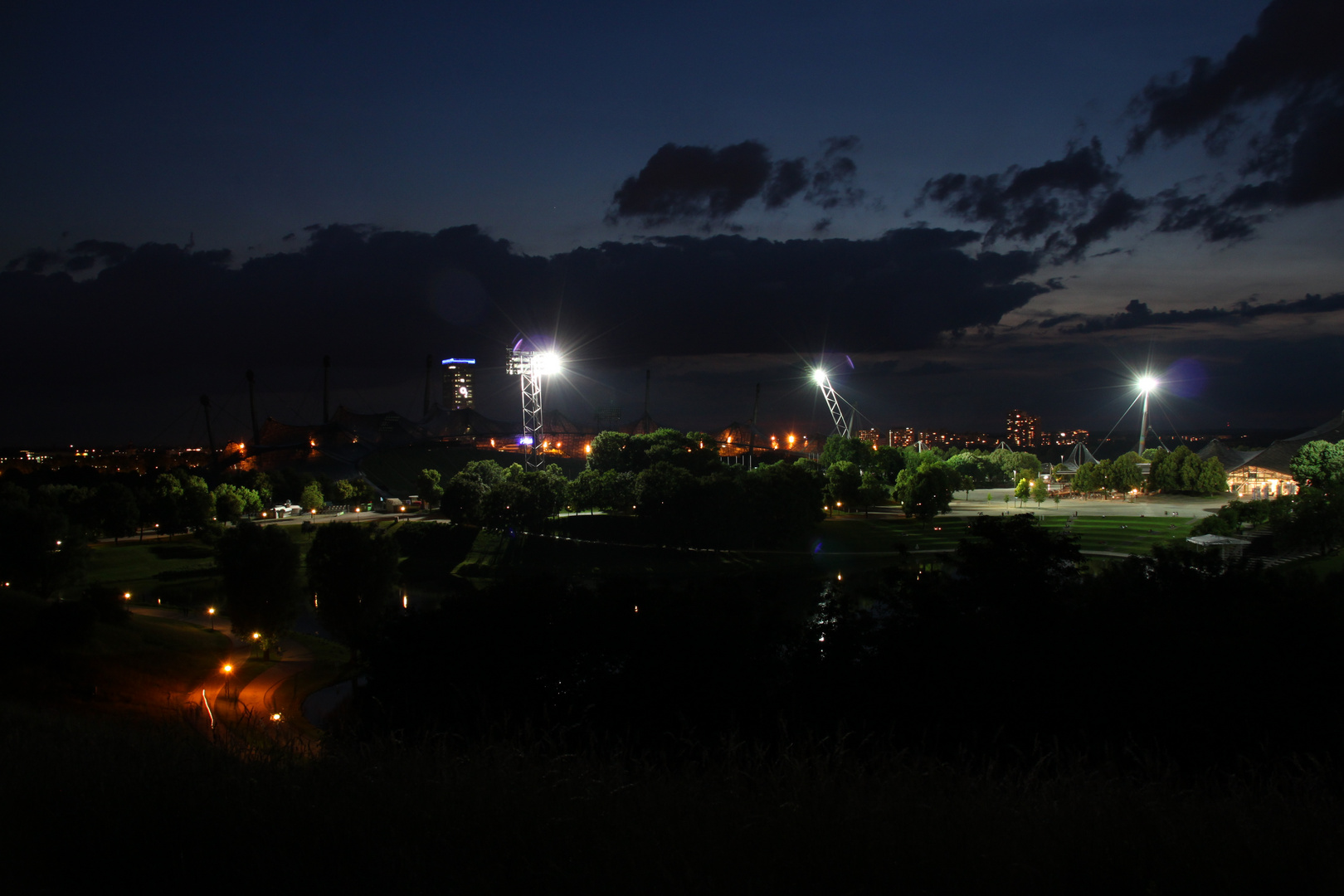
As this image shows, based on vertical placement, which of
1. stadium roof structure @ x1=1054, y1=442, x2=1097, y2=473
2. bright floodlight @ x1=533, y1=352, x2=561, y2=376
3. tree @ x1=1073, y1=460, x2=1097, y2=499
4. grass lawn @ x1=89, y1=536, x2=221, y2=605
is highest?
bright floodlight @ x1=533, y1=352, x2=561, y2=376

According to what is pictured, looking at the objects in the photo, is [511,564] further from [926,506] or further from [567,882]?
[567,882]

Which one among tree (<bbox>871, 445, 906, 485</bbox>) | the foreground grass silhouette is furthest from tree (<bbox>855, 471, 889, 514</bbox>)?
the foreground grass silhouette

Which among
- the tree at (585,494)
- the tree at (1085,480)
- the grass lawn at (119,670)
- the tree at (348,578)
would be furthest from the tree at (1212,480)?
the grass lawn at (119,670)

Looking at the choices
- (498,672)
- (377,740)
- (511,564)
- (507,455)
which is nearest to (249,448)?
(507,455)

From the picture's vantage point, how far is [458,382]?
14525 cm

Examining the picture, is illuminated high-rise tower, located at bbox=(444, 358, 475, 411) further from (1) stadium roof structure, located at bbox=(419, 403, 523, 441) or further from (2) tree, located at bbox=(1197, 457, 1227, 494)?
(2) tree, located at bbox=(1197, 457, 1227, 494)

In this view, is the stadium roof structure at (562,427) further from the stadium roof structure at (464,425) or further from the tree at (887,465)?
the tree at (887,465)

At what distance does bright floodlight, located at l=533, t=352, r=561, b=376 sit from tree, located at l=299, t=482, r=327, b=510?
19099 mm

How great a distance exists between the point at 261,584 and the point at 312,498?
3264cm

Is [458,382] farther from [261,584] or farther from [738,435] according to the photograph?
[261,584]

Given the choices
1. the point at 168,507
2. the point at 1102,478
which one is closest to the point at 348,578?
the point at 168,507

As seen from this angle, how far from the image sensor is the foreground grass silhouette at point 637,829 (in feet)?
9.87

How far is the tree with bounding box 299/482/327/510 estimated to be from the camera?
172ft

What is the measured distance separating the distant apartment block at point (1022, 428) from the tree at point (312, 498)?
167m
